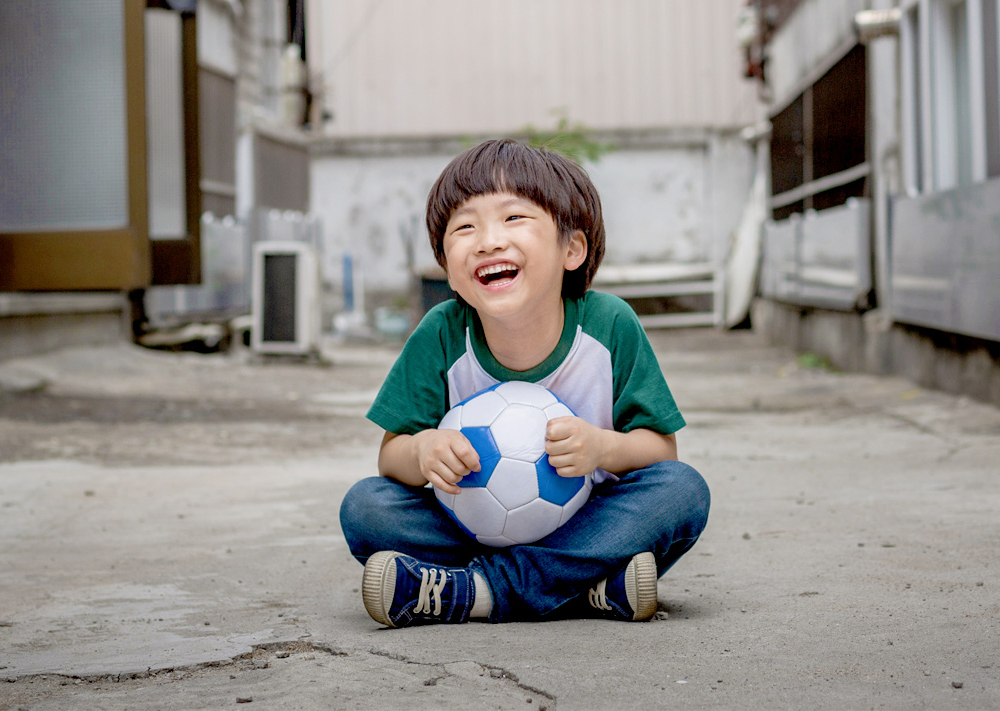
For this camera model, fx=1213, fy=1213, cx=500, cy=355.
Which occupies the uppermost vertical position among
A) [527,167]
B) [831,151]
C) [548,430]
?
[831,151]

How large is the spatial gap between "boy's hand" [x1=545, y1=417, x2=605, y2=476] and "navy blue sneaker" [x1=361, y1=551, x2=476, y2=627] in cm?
30

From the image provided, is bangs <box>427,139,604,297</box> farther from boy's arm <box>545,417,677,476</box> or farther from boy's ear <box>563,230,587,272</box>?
boy's arm <box>545,417,677,476</box>

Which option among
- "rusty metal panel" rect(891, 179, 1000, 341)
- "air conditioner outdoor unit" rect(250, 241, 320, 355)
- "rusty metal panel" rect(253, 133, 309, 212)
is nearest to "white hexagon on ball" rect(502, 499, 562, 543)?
"rusty metal panel" rect(891, 179, 1000, 341)

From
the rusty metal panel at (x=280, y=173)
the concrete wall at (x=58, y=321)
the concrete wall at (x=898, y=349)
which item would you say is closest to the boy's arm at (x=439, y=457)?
the concrete wall at (x=898, y=349)

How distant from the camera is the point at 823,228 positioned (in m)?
9.24

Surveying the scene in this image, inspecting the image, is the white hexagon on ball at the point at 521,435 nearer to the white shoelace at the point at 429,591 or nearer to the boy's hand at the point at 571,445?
the boy's hand at the point at 571,445

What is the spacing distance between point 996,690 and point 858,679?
19 cm

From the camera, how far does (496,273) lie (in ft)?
7.51

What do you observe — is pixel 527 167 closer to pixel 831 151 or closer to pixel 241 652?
pixel 241 652

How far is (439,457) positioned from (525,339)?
0.32 m

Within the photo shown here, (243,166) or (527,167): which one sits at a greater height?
(243,166)

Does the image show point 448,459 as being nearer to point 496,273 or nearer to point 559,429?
point 559,429

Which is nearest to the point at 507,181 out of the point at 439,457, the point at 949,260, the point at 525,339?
the point at 525,339

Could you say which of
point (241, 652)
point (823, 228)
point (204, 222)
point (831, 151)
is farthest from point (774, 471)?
point (204, 222)
